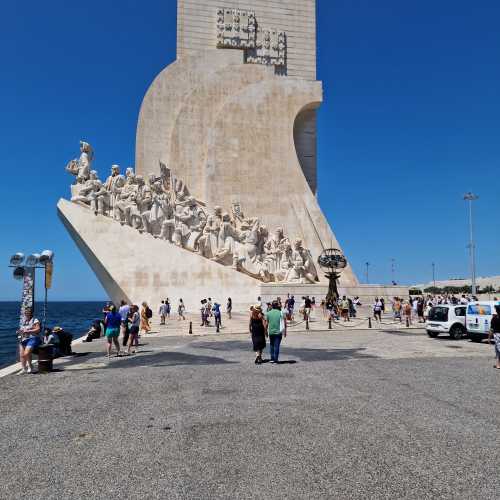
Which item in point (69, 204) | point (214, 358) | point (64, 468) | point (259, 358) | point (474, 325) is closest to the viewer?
point (64, 468)

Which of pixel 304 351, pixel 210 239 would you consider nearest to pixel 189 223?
pixel 210 239

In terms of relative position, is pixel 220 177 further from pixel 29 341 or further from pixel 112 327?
pixel 29 341

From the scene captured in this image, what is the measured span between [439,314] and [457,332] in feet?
1.85

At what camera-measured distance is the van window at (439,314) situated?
36.1 feet

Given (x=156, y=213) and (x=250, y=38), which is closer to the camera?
(x=156, y=213)

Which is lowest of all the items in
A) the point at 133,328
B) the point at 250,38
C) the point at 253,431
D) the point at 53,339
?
the point at 253,431

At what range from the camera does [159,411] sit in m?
4.05

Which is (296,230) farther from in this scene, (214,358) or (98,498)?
(98,498)

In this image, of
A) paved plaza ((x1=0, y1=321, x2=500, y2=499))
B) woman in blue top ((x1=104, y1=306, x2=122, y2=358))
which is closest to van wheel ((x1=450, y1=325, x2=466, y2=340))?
paved plaza ((x1=0, y1=321, x2=500, y2=499))

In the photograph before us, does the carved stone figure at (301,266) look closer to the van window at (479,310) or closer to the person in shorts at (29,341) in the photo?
the van window at (479,310)

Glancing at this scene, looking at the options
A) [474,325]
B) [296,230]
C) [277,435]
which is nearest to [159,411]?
[277,435]

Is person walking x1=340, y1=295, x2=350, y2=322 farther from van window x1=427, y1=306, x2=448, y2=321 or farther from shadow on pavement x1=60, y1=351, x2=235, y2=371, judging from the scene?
shadow on pavement x1=60, y1=351, x2=235, y2=371

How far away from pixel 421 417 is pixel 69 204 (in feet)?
52.7

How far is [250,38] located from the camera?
24.2 m
